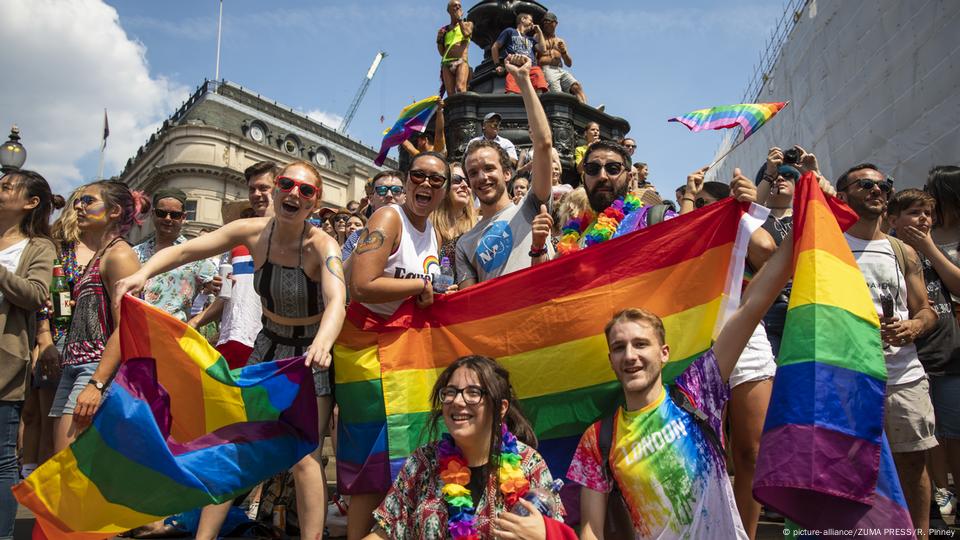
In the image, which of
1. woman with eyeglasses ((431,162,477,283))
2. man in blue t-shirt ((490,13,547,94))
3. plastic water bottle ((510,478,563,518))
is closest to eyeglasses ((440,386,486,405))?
plastic water bottle ((510,478,563,518))

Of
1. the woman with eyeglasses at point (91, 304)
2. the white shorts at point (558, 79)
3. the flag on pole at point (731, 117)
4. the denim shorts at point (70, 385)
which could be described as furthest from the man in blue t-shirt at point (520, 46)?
the denim shorts at point (70, 385)

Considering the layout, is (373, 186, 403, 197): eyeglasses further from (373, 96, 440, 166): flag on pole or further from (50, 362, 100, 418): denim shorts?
(50, 362, 100, 418): denim shorts

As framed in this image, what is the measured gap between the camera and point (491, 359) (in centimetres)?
320

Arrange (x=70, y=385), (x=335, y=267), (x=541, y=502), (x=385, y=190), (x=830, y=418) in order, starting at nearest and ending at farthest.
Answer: (x=830, y=418), (x=541, y=502), (x=335, y=267), (x=70, y=385), (x=385, y=190)

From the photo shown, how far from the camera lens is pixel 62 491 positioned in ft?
10.3

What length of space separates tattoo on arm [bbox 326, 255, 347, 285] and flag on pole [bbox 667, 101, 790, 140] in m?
3.81

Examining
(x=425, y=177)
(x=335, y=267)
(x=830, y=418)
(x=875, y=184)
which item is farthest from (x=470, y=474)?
(x=875, y=184)

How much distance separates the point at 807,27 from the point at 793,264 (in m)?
18.2

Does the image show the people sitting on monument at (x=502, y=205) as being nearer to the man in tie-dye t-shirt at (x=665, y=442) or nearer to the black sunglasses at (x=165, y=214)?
the man in tie-dye t-shirt at (x=665, y=442)

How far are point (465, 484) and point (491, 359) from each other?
2.09 ft

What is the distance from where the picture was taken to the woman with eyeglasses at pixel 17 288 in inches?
137

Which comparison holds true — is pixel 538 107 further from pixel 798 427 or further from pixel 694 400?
pixel 798 427

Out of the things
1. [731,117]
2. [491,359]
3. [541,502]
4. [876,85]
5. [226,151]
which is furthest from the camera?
[226,151]

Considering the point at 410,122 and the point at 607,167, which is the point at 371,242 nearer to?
the point at 607,167
